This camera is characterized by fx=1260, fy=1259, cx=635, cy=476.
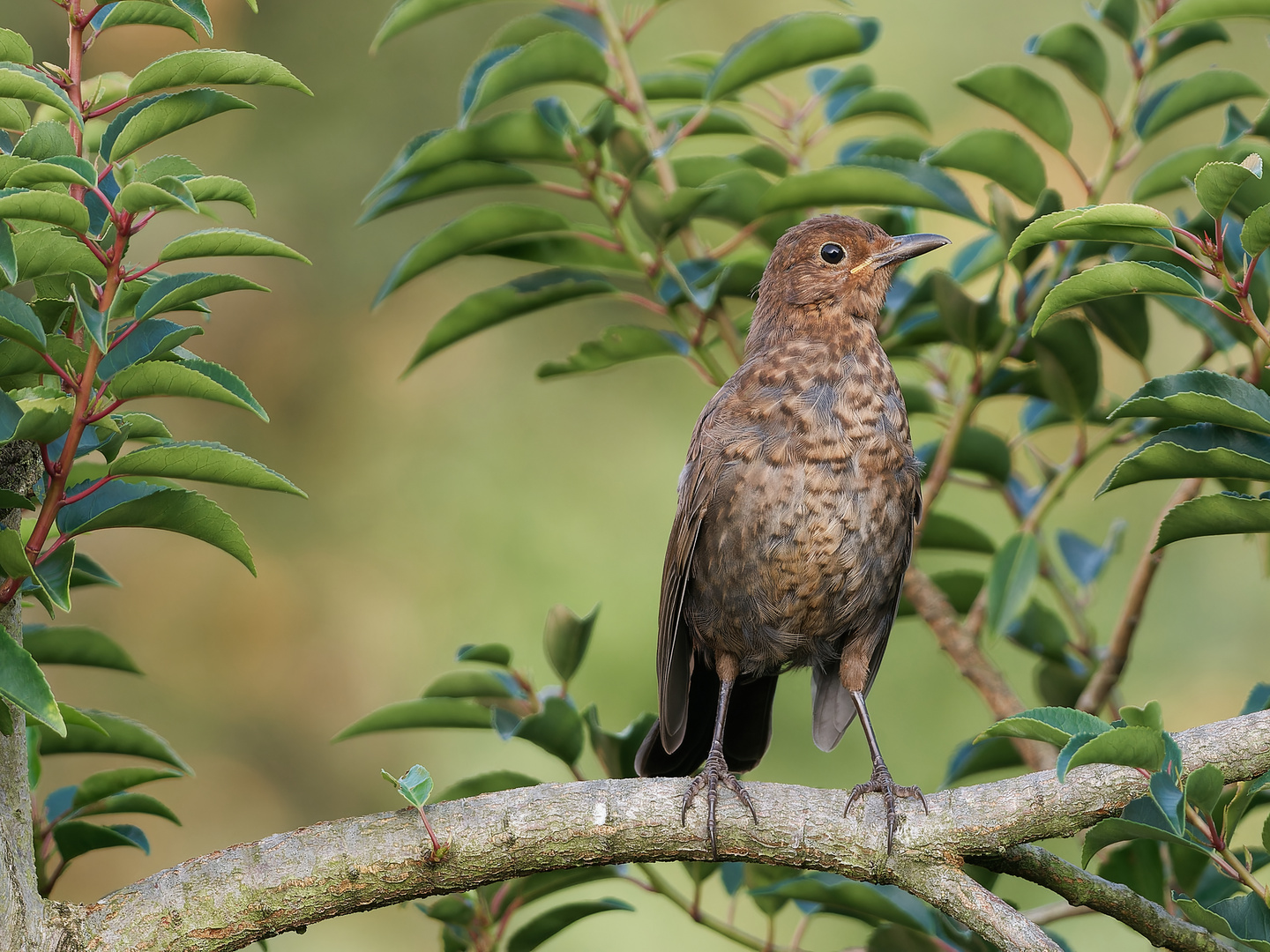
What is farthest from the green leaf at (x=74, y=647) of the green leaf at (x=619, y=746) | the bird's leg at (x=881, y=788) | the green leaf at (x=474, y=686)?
the bird's leg at (x=881, y=788)

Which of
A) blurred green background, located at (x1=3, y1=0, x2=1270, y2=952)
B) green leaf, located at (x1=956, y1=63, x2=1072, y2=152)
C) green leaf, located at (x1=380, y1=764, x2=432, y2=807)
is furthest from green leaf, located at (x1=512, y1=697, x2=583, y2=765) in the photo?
blurred green background, located at (x1=3, y1=0, x2=1270, y2=952)

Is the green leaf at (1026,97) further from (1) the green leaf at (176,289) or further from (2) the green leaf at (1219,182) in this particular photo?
(1) the green leaf at (176,289)

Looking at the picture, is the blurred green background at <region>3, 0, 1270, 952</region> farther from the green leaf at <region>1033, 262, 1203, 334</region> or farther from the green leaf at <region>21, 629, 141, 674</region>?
the green leaf at <region>1033, 262, 1203, 334</region>

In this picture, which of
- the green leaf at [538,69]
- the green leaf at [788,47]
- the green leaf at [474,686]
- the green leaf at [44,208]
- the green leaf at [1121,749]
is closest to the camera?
the green leaf at [44,208]

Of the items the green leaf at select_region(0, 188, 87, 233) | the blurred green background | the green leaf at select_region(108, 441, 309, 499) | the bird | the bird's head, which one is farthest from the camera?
the blurred green background

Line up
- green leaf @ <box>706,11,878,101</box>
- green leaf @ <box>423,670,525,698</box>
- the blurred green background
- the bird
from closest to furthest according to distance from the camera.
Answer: green leaf @ <box>423,670,525,698</box> < green leaf @ <box>706,11,878,101</box> < the bird < the blurred green background

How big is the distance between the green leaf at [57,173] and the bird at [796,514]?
5.22ft

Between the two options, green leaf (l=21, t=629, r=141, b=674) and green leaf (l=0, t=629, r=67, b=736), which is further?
green leaf (l=21, t=629, r=141, b=674)

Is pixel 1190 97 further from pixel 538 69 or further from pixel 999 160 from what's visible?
pixel 538 69

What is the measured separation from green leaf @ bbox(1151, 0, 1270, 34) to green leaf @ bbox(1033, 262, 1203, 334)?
1.98 feet

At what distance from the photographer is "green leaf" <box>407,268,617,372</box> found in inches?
110

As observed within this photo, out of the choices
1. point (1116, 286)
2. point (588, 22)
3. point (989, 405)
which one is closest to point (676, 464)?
point (989, 405)

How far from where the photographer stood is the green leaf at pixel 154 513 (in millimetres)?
1753

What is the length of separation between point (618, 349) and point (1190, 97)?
132cm
